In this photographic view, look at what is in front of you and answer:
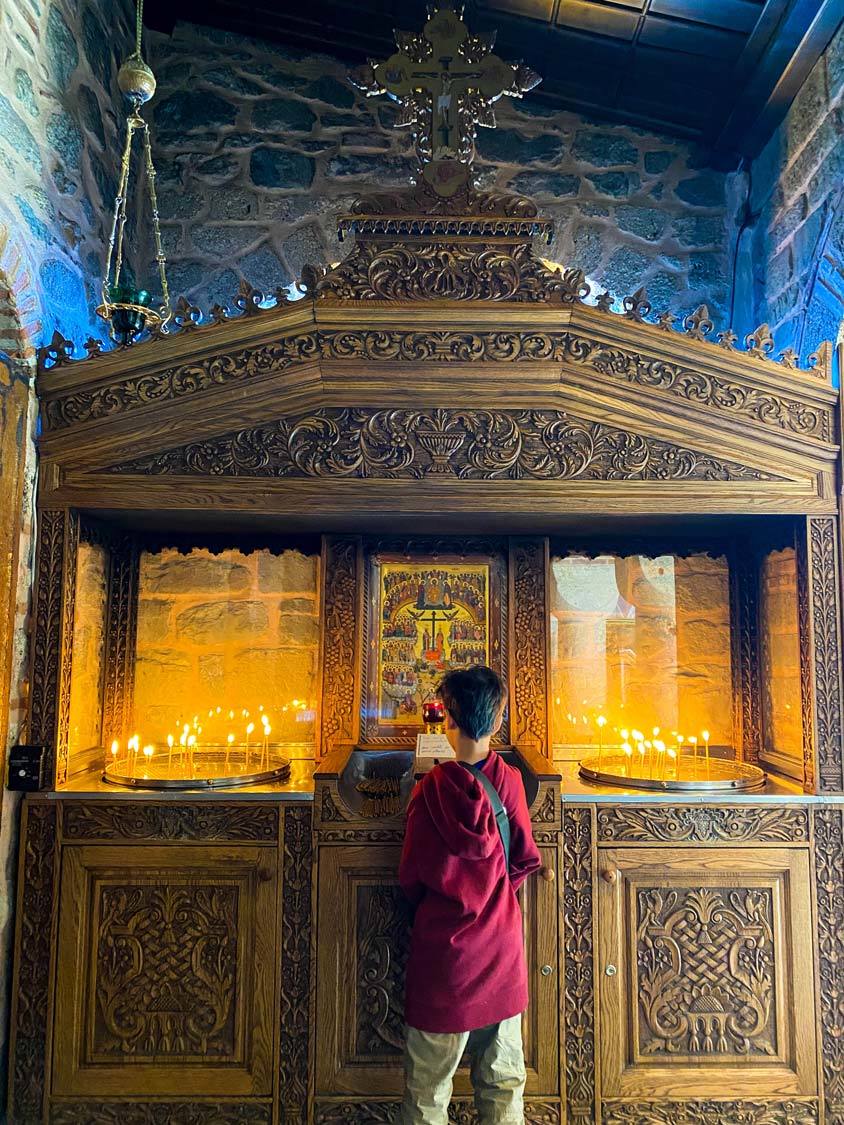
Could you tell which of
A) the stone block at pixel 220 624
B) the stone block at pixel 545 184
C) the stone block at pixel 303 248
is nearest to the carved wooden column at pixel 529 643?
the stone block at pixel 220 624

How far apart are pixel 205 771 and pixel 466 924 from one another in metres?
1.35

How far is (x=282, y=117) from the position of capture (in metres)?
4.31

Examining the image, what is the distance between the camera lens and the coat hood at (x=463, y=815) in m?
2.08

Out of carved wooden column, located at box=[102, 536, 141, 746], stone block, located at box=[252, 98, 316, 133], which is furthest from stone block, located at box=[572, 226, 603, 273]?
carved wooden column, located at box=[102, 536, 141, 746]

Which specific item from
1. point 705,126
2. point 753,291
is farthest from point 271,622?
point 705,126

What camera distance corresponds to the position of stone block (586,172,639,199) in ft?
14.0

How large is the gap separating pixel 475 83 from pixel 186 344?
1.39 m

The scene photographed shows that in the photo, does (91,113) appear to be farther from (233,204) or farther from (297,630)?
(297,630)

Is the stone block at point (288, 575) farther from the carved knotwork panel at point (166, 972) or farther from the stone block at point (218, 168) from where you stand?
the stone block at point (218, 168)

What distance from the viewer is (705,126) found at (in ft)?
13.3

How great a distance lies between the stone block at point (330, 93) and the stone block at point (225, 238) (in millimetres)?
831

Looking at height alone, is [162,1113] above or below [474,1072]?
below

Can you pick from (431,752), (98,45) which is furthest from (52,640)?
(98,45)

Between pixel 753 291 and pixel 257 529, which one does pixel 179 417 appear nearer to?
pixel 257 529
